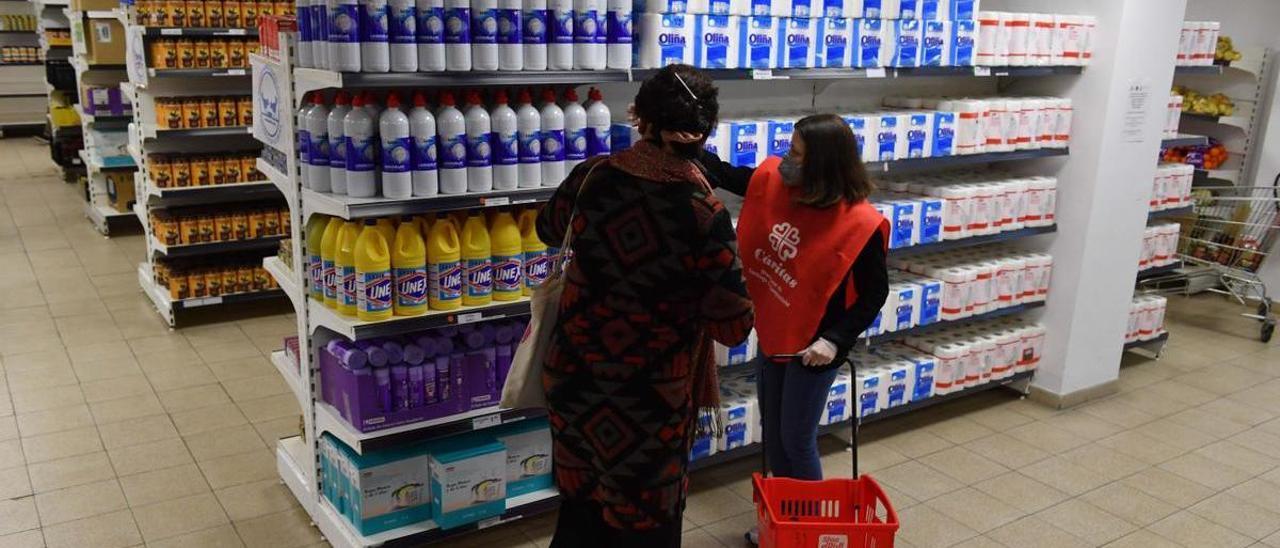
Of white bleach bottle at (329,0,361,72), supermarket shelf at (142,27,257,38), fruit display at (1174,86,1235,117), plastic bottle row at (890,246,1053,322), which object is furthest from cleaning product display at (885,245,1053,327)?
supermarket shelf at (142,27,257,38)

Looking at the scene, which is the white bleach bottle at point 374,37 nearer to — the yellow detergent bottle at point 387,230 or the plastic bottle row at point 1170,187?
the yellow detergent bottle at point 387,230

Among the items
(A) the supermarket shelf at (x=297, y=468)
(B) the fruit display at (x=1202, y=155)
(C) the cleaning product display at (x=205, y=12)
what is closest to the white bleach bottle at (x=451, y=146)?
(A) the supermarket shelf at (x=297, y=468)

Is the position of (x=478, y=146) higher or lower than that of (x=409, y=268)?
higher

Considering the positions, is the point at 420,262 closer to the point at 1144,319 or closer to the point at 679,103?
the point at 679,103

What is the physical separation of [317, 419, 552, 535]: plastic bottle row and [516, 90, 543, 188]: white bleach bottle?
993mm

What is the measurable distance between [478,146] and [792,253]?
3.63ft

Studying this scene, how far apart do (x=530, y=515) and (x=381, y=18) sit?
6.45 feet

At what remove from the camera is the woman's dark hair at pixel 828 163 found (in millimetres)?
3055

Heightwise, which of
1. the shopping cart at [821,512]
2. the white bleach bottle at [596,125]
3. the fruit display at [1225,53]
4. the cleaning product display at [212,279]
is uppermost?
the fruit display at [1225,53]

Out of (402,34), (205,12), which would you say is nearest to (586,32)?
(402,34)

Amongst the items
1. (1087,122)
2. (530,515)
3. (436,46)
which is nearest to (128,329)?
(530,515)

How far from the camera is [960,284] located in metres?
4.79

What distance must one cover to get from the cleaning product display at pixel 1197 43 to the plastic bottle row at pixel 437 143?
3.94 m

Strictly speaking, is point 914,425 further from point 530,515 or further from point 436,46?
point 436,46
